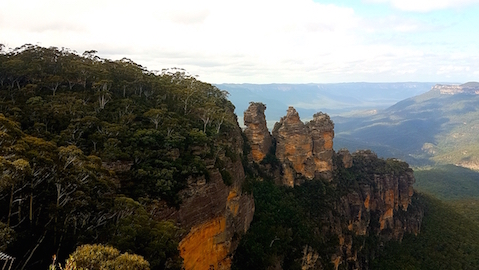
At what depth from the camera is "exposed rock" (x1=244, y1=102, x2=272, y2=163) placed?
1588 inches

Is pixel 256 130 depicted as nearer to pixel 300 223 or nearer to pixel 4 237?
pixel 300 223

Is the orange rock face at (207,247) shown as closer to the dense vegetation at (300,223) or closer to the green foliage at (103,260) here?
the dense vegetation at (300,223)

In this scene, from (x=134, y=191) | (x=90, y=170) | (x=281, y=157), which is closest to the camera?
(x=90, y=170)

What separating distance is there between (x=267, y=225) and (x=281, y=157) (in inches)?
480

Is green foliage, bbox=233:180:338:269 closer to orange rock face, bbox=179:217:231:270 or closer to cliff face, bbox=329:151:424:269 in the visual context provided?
orange rock face, bbox=179:217:231:270

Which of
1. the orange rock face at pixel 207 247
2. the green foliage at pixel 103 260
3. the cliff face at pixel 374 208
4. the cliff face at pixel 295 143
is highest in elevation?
the green foliage at pixel 103 260

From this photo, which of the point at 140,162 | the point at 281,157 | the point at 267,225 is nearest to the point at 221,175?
the point at 140,162

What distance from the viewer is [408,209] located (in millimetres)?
53938

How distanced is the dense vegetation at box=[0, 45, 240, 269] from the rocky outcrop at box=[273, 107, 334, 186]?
36.7 ft

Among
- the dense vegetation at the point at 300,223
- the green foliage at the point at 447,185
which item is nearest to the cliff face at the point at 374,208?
the dense vegetation at the point at 300,223

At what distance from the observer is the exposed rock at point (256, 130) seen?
40344mm

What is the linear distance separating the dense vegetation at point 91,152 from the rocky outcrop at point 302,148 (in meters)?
11.2

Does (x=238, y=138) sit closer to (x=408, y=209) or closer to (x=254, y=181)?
(x=254, y=181)

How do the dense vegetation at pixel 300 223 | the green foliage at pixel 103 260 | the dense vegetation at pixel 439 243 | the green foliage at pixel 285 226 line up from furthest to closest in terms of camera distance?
the dense vegetation at pixel 439 243 < the dense vegetation at pixel 300 223 < the green foliage at pixel 285 226 < the green foliage at pixel 103 260
